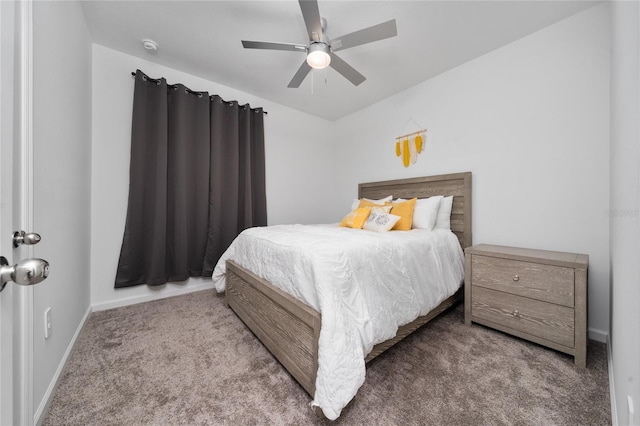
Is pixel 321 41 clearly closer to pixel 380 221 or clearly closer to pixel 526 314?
pixel 380 221

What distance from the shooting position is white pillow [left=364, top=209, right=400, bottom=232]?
2234mm

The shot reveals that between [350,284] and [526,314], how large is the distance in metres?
1.37

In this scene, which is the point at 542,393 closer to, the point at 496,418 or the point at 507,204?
the point at 496,418

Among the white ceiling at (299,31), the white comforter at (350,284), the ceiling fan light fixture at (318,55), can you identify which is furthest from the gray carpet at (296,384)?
the white ceiling at (299,31)

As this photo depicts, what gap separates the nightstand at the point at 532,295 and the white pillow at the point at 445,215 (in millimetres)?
526

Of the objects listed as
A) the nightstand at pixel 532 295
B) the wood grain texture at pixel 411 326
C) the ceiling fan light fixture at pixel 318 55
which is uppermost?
the ceiling fan light fixture at pixel 318 55

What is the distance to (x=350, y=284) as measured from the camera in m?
1.26

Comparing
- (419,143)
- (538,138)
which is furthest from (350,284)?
(419,143)

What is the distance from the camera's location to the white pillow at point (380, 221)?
2.23 m

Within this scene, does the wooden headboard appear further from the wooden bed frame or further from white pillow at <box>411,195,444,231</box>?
white pillow at <box>411,195,444,231</box>

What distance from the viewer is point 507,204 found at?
7.11 ft

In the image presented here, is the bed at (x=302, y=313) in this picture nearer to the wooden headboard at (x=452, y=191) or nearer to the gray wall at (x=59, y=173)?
the wooden headboard at (x=452, y=191)

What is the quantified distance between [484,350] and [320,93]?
311 cm

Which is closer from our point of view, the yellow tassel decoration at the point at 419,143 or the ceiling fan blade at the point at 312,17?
the ceiling fan blade at the point at 312,17
